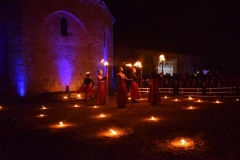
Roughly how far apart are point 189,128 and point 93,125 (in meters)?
3.15

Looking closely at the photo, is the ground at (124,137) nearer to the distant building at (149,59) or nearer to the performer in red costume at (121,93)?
the performer in red costume at (121,93)

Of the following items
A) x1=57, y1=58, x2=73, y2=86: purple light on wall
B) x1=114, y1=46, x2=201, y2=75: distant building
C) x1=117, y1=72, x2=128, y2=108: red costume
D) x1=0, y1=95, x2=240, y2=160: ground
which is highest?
x1=114, y1=46, x2=201, y2=75: distant building

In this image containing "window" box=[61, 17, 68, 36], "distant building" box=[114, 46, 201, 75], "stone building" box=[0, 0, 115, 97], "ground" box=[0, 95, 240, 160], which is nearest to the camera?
"ground" box=[0, 95, 240, 160]

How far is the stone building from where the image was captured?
17.6 meters

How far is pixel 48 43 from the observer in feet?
62.2

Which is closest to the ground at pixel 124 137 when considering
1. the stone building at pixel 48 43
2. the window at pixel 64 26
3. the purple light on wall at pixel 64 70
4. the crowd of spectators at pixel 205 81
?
the stone building at pixel 48 43

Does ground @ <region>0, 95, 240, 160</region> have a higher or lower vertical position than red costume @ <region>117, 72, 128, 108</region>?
lower

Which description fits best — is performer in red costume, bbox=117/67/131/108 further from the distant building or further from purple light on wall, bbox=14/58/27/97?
the distant building

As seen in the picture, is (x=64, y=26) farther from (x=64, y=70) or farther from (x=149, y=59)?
(x=149, y=59)

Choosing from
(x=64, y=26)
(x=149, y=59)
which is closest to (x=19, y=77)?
(x=64, y=26)

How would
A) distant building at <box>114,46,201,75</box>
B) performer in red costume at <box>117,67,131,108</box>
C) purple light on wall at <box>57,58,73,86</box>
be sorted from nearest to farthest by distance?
performer in red costume at <box>117,67,131,108</box> < purple light on wall at <box>57,58,73,86</box> < distant building at <box>114,46,201,75</box>

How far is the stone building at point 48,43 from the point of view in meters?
17.6

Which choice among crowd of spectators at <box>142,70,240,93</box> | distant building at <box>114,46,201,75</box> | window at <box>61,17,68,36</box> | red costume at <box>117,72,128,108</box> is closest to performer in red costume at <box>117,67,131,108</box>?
red costume at <box>117,72,128,108</box>

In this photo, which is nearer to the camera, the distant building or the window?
the window
